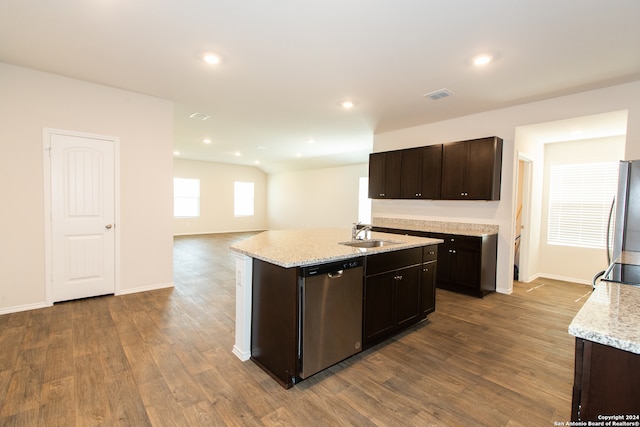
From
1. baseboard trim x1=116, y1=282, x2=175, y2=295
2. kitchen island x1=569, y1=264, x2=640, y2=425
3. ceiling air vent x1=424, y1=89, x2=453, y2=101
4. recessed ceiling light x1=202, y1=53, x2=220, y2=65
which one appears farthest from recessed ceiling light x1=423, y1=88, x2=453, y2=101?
baseboard trim x1=116, y1=282, x2=175, y2=295

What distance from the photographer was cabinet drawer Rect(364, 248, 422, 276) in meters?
2.53

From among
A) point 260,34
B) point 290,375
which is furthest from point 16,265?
point 260,34

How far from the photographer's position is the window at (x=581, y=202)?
4672mm

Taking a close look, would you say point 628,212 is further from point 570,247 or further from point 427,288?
point 570,247

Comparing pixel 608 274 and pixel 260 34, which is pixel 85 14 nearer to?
pixel 260 34

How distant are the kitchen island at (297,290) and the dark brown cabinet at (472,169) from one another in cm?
174

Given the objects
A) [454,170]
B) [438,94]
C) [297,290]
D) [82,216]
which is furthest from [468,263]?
[82,216]

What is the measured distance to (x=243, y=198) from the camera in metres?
12.3

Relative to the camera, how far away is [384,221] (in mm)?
5918

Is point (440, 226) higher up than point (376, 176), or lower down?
lower down

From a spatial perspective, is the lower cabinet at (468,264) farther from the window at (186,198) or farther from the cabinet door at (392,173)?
the window at (186,198)

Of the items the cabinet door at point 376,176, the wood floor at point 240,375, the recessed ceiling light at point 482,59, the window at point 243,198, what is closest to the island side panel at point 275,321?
the wood floor at point 240,375

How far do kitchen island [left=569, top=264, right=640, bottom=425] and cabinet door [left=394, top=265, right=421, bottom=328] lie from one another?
1845 millimetres

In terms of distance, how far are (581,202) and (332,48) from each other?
196 inches
